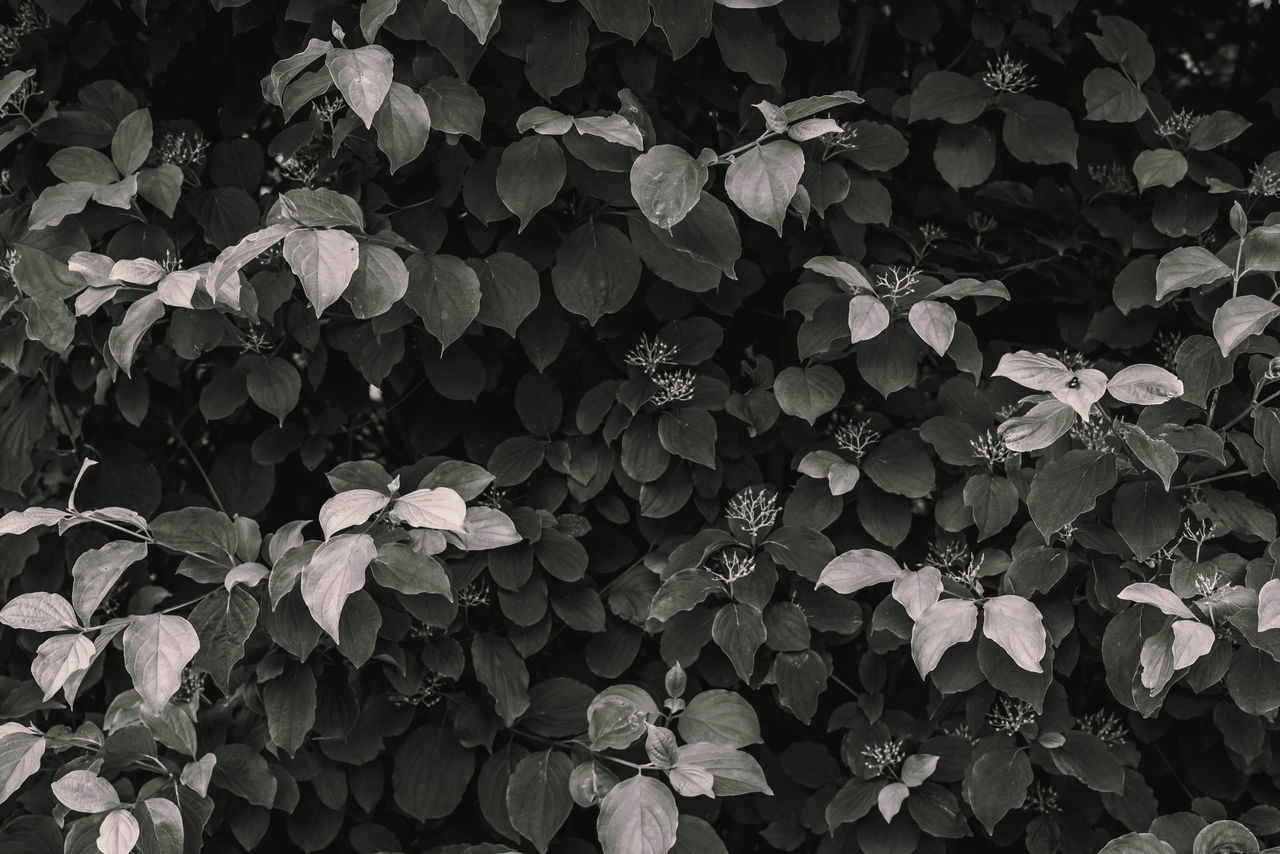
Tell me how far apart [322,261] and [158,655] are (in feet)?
2.07

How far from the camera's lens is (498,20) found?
1.93m

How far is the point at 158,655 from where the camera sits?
1.71 meters

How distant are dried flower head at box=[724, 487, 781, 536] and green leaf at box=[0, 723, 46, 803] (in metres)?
1.18

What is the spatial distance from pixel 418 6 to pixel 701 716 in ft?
4.23

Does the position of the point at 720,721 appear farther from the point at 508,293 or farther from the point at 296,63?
the point at 296,63

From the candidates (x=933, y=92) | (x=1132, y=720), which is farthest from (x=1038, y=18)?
(x=1132, y=720)

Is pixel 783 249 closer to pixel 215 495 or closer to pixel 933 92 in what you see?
pixel 933 92

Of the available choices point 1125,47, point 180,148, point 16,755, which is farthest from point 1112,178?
point 16,755

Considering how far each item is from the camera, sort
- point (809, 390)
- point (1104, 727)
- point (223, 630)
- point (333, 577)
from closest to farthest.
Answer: point (333, 577) < point (223, 630) < point (809, 390) < point (1104, 727)

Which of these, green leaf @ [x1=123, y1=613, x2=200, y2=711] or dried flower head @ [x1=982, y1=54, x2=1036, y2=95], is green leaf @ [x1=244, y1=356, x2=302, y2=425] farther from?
dried flower head @ [x1=982, y1=54, x2=1036, y2=95]

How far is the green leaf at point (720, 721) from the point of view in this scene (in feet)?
6.34

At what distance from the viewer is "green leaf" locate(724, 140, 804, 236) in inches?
69.5


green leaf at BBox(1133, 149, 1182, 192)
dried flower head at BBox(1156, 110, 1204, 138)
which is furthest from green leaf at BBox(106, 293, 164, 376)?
dried flower head at BBox(1156, 110, 1204, 138)

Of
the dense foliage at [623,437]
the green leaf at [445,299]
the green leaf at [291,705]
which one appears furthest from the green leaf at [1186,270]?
the green leaf at [291,705]
